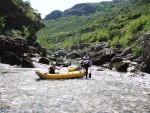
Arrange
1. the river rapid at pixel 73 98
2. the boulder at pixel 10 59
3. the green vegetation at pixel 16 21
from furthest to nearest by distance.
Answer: the green vegetation at pixel 16 21 < the boulder at pixel 10 59 < the river rapid at pixel 73 98

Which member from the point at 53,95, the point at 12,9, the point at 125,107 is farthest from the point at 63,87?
the point at 12,9

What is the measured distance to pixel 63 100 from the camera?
2239 centimetres

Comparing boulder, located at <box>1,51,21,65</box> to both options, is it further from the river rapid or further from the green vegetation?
the green vegetation

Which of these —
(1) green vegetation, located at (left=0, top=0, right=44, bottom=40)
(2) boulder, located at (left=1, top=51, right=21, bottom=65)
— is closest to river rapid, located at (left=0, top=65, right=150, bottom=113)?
(2) boulder, located at (left=1, top=51, right=21, bottom=65)

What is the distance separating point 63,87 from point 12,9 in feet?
205

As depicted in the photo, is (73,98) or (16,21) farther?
(16,21)

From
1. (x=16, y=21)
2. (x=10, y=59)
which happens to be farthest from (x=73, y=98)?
(x=16, y=21)

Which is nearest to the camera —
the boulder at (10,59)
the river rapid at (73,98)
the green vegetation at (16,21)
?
the river rapid at (73,98)

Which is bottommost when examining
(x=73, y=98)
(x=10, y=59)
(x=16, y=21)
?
(x=73, y=98)

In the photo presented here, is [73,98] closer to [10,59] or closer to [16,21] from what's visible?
[10,59]

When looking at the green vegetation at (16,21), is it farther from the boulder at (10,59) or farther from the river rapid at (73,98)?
the river rapid at (73,98)

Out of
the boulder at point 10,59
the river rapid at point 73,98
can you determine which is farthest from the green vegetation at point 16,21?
the river rapid at point 73,98

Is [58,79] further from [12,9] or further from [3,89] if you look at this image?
[12,9]

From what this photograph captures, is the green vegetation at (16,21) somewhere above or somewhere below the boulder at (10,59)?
above
